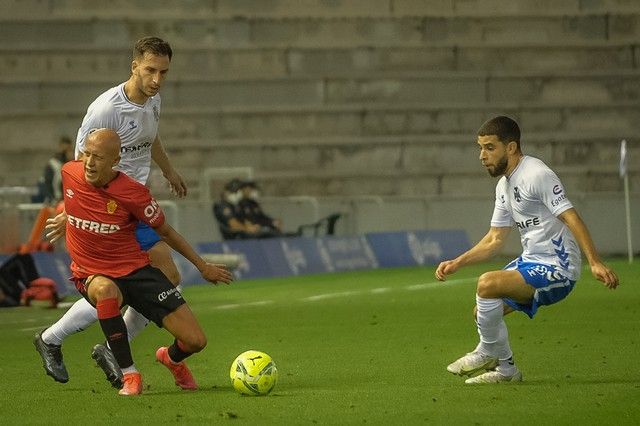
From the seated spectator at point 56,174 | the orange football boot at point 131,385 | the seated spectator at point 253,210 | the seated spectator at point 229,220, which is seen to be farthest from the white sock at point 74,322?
the seated spectator at point 253,210

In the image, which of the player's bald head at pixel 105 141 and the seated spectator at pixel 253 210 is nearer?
the player's bald head at pixel 105 141

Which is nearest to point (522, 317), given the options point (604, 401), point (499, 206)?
point (499, 206)

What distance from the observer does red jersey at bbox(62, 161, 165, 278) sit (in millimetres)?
9477

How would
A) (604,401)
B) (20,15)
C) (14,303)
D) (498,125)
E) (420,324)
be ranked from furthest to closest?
(20,15), (14,303), (420,324), (498,125), (604,401)

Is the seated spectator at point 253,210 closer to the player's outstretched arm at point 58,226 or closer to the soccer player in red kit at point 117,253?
the player's outstretched arm at point 58,226

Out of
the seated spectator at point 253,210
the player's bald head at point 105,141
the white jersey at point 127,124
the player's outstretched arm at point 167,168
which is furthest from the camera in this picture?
the seated spectator at point 253,210

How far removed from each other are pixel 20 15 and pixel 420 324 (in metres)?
18.9

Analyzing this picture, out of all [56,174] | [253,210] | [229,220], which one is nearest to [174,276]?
[56,174]

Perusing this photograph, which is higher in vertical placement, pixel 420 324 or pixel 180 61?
pixel 180 61

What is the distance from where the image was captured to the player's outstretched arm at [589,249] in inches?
364

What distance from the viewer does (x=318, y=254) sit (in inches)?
1011

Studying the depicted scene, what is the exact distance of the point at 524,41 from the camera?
33.5 meters

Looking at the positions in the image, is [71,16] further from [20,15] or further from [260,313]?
[260,313]

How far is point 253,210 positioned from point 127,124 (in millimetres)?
15775
